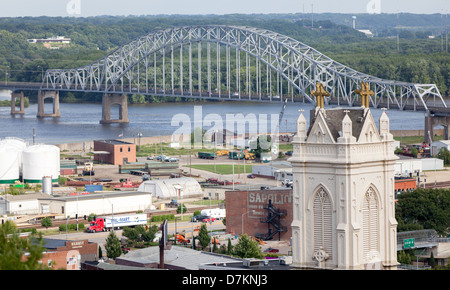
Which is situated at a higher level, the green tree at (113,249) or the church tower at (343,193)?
the church tower at (343,193)

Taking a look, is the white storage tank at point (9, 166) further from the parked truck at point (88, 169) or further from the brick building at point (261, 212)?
the brick building at point (261, 212)

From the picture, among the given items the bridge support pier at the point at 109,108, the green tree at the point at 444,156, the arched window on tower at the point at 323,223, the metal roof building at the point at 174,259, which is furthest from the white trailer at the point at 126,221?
the bridge support pier at the point at 109,108

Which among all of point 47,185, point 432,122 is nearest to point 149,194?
point 47,185

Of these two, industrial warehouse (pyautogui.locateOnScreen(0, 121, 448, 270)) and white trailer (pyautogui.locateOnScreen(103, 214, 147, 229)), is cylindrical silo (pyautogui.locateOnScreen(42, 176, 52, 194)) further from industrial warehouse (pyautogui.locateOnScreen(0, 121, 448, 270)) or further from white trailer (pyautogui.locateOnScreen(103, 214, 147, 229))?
white trailer (pyautogui.locateOnScreen(103, 214, 147, 229))

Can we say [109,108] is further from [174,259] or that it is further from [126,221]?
[174,259]

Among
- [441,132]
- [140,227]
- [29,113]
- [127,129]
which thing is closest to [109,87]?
[29,113]

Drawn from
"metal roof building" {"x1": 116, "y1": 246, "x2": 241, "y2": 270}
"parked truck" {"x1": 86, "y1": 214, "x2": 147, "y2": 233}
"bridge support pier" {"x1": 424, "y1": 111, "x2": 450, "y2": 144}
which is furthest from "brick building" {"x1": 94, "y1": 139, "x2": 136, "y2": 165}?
"metal roof building" {"x1": 116, "y1": 246, "x2": 241, "y2": 270}
